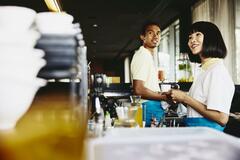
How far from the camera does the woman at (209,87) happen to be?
64.6 inches

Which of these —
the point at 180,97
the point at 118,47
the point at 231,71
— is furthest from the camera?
the point at 118,47

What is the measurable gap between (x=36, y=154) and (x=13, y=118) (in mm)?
91

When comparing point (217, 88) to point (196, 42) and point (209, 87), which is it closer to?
point (209, 87)

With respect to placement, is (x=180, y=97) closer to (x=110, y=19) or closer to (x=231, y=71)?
(x=231, y=71)

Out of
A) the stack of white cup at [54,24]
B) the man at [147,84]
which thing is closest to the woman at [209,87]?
the man at [147,84]

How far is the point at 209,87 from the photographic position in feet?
5.46

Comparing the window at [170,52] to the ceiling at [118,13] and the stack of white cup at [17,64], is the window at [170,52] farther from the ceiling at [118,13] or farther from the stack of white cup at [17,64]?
the stack of white cup at [17,64]

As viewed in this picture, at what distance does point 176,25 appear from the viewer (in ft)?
29.1

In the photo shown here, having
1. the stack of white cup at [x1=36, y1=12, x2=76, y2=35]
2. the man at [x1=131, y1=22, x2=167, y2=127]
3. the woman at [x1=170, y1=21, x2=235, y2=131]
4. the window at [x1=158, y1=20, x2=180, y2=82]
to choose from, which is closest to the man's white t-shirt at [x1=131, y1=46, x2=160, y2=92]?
the man at [x1=131, y1=22, x2=167, y2=127]

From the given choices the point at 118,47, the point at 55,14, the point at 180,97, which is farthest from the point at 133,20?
the point at 55,14

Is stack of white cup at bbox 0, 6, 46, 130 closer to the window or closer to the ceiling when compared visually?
the ceiling

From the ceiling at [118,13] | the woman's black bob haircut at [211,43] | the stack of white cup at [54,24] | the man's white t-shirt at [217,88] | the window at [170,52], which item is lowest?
the man's white t-shirt at [217,88]

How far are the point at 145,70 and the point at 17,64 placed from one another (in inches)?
71.4

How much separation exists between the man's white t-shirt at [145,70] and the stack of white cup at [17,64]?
5.76 ft
